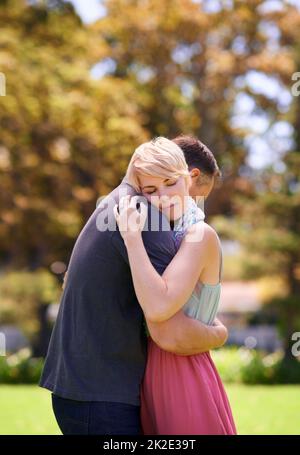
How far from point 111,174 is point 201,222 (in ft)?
51.8

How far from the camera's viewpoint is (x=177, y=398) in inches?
97.7

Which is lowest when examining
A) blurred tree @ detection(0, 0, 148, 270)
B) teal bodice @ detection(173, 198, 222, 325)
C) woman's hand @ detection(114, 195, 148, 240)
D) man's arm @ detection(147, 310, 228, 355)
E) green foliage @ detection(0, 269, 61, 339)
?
green foliage @ detection(0, 269, 61, 339)

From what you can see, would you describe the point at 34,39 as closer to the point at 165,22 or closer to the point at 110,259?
the point at 165,22

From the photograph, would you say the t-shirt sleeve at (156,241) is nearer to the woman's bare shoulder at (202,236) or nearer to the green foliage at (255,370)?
the woman's bare shoulder at (202,236)

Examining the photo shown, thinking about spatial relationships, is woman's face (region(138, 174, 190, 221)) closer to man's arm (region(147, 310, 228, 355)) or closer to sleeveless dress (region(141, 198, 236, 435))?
sleeveless dress (region(141, 198, 236, 435))

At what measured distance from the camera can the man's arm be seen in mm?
2395

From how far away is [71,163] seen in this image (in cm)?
1847

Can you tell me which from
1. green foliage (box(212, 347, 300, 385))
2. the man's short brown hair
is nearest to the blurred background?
green foliage (box(212, 347, 300, 385))

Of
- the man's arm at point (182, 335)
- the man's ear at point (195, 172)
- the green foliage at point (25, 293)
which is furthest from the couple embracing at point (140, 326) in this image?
the green foliage at point (25, 293)

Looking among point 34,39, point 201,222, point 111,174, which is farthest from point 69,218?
point 201,222

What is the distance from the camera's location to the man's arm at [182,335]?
7.86 ft

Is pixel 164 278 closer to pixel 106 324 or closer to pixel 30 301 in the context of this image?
pixel 106 324

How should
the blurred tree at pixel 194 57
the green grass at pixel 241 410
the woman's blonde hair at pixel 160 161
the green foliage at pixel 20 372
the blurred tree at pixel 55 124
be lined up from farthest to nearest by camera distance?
the blurred tree at pixel 194 57, the green foliage at pixel 20 372, the blurred tree at pixel 55 124, the green grass at pixel 241 410, the woman's blonde hair at pixel 160 161

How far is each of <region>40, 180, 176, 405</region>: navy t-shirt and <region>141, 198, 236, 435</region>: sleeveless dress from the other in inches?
1.9
